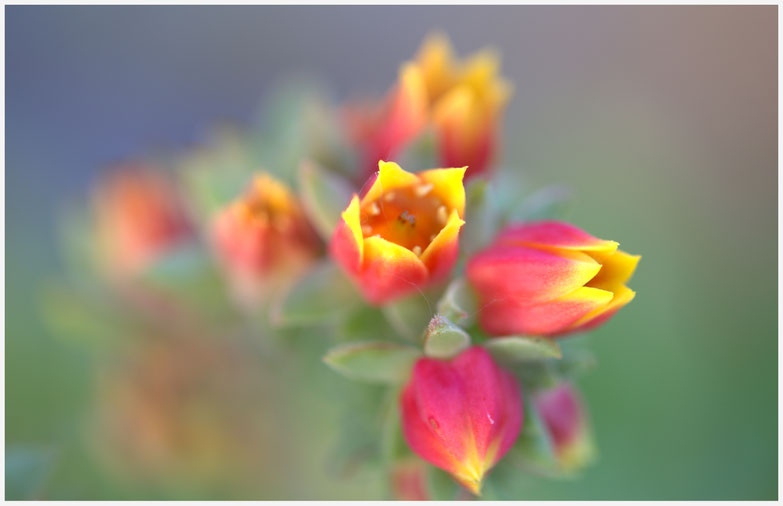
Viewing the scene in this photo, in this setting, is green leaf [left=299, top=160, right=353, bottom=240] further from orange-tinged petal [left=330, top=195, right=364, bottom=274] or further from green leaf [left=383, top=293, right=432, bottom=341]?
green leaf [left=383, top=293, right=432, bottom=341]

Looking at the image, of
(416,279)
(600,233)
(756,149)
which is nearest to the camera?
(416,279)

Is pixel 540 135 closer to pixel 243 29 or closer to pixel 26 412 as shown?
pixel 243 29

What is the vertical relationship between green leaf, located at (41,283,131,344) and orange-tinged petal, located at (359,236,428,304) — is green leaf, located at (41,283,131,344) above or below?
below

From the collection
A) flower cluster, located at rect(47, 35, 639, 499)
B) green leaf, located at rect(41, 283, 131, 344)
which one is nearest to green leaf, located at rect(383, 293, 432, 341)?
flower cluster, located at rect(47, 35, 639, 499)

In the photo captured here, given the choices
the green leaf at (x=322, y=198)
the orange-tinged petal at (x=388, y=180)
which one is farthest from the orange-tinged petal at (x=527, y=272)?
the green leaf at (x=322, y=198)

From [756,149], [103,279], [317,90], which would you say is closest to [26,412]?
[103,279]

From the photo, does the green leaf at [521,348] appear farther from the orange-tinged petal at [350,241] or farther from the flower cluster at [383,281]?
the orange-tinged petal at [350,241]
